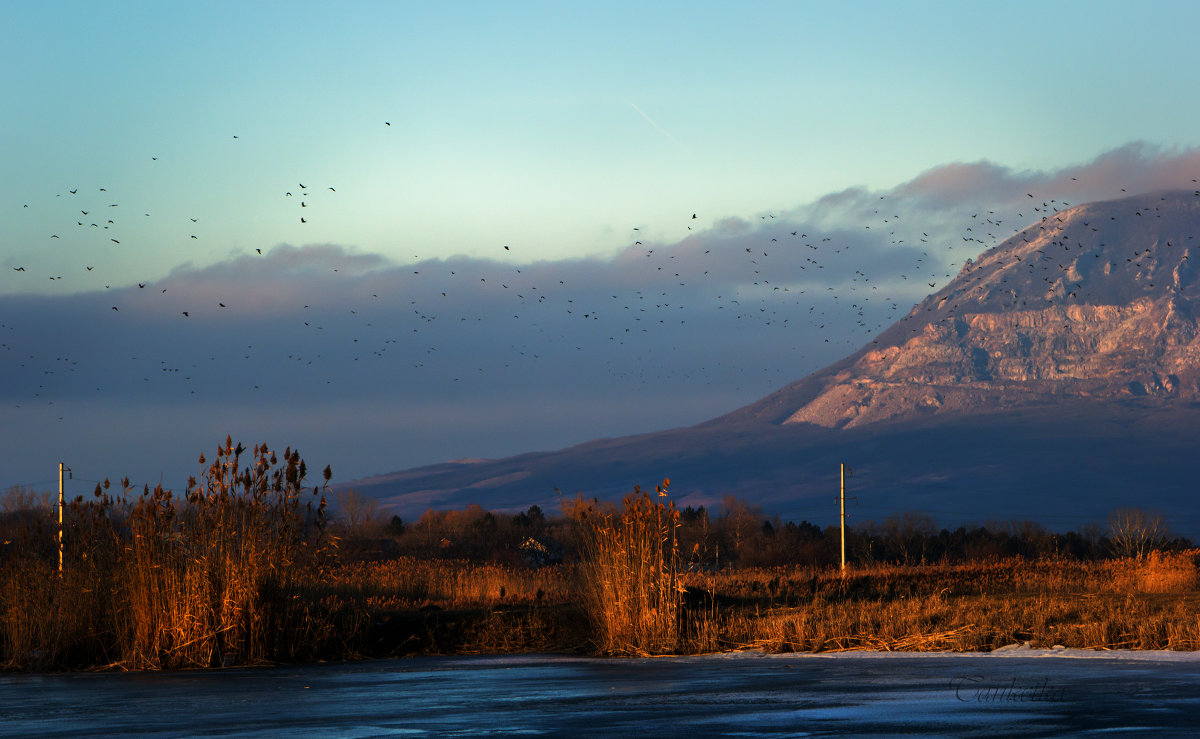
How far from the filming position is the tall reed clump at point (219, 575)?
18.9 metres

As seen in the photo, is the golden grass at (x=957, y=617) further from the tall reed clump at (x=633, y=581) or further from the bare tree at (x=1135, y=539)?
the bare tree at (x=1135, y=539)

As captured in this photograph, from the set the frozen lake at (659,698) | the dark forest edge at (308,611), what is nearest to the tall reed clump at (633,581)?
the dark forest edge at (308,611)

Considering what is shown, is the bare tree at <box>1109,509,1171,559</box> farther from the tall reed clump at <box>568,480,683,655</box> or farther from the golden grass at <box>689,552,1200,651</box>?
the tall reed clump at <box>568,480,683,655</box>

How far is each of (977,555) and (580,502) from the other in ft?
161

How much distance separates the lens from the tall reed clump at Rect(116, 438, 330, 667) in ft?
61.9

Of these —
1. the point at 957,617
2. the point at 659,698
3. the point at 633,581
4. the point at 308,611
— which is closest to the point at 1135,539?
the point at 957,617

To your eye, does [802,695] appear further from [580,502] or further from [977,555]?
[977,555]

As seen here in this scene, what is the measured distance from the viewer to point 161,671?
18219 millimetres

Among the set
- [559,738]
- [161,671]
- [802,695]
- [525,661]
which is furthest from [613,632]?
[559,738]

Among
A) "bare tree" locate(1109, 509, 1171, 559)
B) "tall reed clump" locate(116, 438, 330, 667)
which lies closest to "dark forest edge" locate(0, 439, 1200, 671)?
"tall reed clump" locate(116, 438, 330, 667)

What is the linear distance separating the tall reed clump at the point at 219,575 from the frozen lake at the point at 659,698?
1166 mm

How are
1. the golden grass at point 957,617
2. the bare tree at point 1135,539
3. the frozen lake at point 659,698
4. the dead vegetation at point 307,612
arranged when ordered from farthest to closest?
1. the bare tree at point 1135,539
2. the dead vegetation at point 307,612
3. the golden grass at point 957,617
4. the frozen lake at point 659,698

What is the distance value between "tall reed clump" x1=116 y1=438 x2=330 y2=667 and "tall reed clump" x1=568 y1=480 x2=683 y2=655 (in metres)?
3.80

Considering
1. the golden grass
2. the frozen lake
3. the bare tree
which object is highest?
the frozen lake
